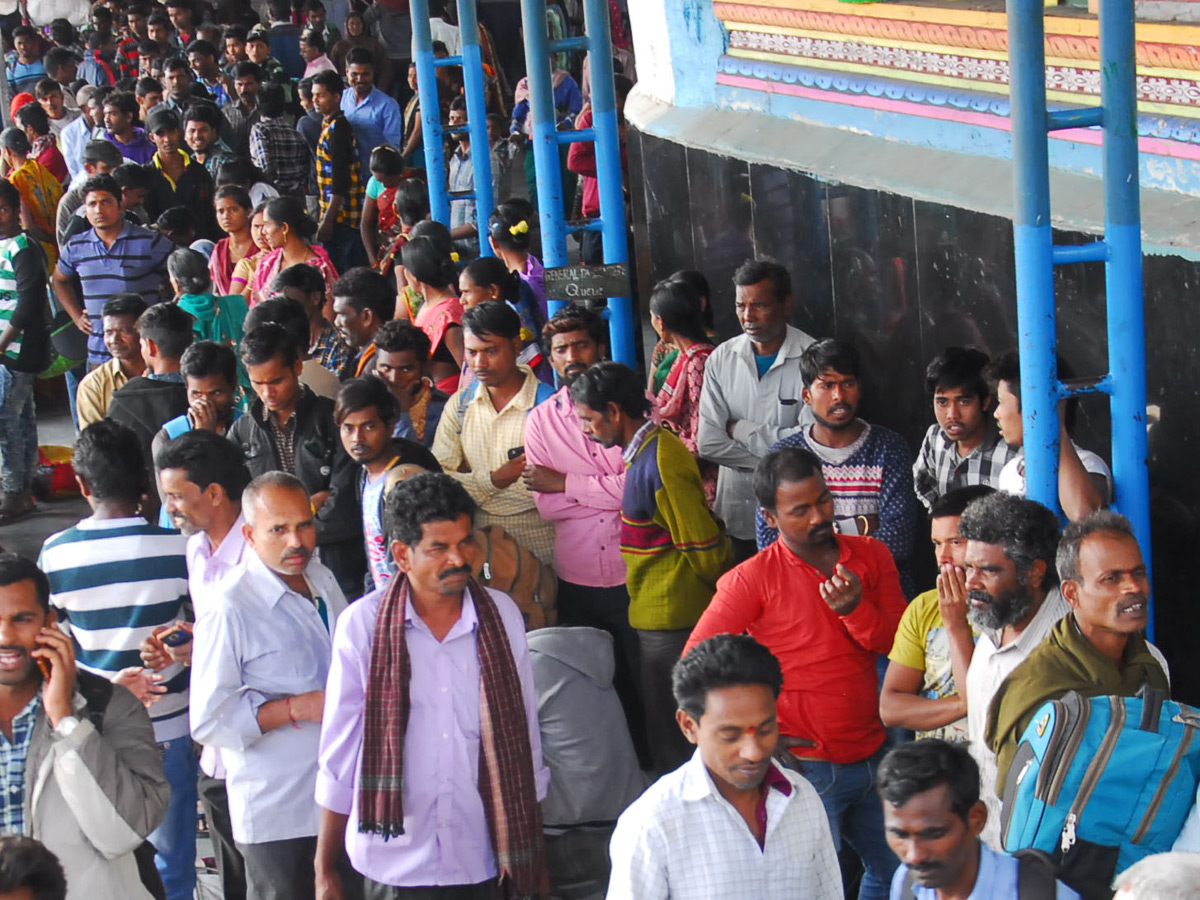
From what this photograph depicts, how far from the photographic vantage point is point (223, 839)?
4758 millimetres

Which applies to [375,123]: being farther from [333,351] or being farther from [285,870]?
[285,870]

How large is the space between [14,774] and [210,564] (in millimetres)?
1058

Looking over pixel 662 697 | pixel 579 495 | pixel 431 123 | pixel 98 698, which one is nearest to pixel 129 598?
pixel 98 698

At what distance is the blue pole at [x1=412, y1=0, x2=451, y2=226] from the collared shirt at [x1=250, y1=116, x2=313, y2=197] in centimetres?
233

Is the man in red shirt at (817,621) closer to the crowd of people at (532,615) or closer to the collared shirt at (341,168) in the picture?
the crowd of people at (532,615)

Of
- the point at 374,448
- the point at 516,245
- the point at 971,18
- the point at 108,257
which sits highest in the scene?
the point at 971,18

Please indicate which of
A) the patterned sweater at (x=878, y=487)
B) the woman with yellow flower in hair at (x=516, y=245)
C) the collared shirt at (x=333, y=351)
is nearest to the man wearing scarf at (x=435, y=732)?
the patterned sweater at (x=878, y=487)

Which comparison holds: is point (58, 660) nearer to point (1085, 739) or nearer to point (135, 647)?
point (135, 647)

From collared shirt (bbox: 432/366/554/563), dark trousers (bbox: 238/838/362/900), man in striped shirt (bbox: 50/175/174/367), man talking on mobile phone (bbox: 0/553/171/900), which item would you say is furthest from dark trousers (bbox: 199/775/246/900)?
man in striped shirt (bbox: 50/175/174/367)

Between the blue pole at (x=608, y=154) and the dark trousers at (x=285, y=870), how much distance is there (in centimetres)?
326

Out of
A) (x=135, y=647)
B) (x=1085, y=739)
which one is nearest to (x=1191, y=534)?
(x=1085, y=739)

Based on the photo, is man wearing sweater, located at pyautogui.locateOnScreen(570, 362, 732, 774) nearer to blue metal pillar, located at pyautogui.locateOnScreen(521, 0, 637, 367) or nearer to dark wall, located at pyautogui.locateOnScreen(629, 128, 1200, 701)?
dark wall, located at pyautogui.locateOnScreen(629, 128, 1200, 701)

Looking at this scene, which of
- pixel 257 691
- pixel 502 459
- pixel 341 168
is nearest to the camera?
pixel 257 691

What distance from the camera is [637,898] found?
3039mm
